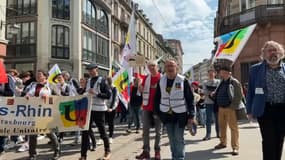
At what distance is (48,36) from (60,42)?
1.32 meters

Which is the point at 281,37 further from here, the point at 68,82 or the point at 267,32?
the point at 68,82

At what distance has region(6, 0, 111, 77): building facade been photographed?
112 feet

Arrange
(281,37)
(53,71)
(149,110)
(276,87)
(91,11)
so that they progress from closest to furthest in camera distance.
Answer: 1. (276,87)
2. (149,110)
3. (53,71)
4. (281,37)
5. (91,11)

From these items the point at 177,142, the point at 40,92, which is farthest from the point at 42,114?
the point at 177,142

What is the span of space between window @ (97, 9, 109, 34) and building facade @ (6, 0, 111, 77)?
178 inches

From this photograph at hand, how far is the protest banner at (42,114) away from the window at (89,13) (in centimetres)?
3068

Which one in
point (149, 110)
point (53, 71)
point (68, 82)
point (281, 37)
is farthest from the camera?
point (281, 37)

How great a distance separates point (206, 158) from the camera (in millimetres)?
7754

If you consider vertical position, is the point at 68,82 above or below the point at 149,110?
above

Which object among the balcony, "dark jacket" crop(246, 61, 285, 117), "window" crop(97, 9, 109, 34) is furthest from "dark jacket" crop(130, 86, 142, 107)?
"window" crop(97, 9, 109, 34)

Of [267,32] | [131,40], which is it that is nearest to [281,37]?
[267,32]

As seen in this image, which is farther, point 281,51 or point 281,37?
point 281,37

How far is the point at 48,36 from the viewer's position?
3425cm

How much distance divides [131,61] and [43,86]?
4.24 meters
